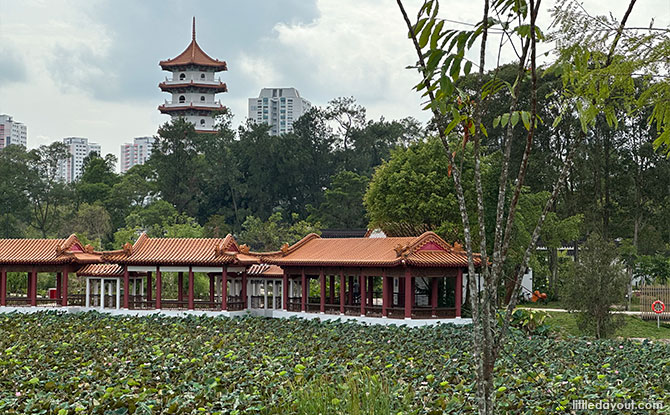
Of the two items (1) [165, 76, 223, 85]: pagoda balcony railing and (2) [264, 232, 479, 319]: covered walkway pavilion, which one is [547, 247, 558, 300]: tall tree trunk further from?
(1) [165, 76, 223, 85]: pagoda balcony railing

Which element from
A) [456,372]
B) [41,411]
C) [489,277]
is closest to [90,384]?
[41,411]

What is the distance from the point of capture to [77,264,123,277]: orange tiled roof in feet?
80.1

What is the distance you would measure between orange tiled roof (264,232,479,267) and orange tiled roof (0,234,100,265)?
20.5 ft

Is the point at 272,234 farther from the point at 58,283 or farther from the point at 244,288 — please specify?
the point at 244,288

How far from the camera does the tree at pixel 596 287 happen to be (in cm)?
1900

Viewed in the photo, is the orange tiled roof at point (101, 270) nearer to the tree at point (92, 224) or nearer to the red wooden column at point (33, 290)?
the red wooden column at point (33, 290)

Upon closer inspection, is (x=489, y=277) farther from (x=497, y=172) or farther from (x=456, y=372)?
(x=497, y=172)

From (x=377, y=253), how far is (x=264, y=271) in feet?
16.6

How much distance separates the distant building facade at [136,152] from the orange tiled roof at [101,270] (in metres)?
105

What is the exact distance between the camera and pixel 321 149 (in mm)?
52406

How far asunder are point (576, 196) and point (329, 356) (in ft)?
70.3

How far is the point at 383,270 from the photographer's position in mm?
20656

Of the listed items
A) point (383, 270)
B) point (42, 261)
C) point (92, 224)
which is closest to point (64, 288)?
point (42, 261)

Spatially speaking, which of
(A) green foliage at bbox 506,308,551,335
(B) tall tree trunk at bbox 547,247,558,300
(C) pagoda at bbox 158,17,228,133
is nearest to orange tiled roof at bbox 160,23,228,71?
(C) pagoda at bbox 158,17,228,133
